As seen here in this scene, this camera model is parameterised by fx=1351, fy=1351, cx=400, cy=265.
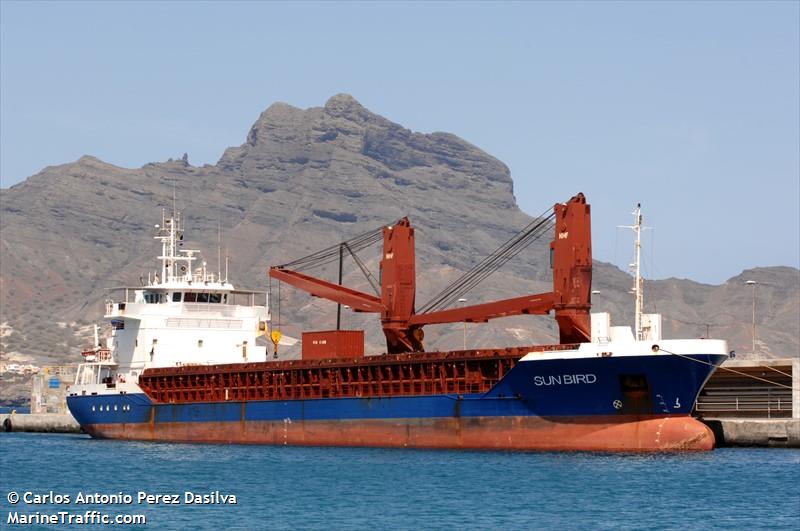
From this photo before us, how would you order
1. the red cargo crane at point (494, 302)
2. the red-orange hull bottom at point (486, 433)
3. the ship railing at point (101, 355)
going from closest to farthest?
the red-orange hull bottom at point (486, 433)
the red cargo crane at point (494, 302)
the ship railing at point (101, 355)

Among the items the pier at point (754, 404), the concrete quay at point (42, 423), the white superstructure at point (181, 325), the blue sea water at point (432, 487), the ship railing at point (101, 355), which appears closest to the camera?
the blue sea water at point (432, 487)

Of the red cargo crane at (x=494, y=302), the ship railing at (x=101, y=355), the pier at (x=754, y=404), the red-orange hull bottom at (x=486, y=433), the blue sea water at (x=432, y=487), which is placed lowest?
the blue sea water at (x=432, y=487)

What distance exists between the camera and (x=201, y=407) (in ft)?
197

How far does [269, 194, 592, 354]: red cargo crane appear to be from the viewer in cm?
5050

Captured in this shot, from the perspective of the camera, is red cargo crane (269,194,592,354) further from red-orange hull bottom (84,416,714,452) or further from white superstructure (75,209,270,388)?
red-orange hull bottom (84,416,714,452)

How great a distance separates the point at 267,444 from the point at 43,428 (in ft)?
101

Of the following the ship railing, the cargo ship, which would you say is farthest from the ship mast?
the ship railing

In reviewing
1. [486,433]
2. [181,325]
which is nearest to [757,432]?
[486,433]

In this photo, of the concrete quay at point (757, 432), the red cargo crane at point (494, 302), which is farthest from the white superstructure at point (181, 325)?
the concrete quay at point (757, 432)

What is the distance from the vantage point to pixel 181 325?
6397cm

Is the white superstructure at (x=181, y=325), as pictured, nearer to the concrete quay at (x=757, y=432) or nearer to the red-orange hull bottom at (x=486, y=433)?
the red-orange hull bottom at (x=486, y=433)

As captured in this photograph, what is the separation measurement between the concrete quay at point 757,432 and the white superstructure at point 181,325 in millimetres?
21365

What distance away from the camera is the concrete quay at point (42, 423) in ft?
267

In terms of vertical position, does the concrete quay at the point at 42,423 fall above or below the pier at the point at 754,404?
below
